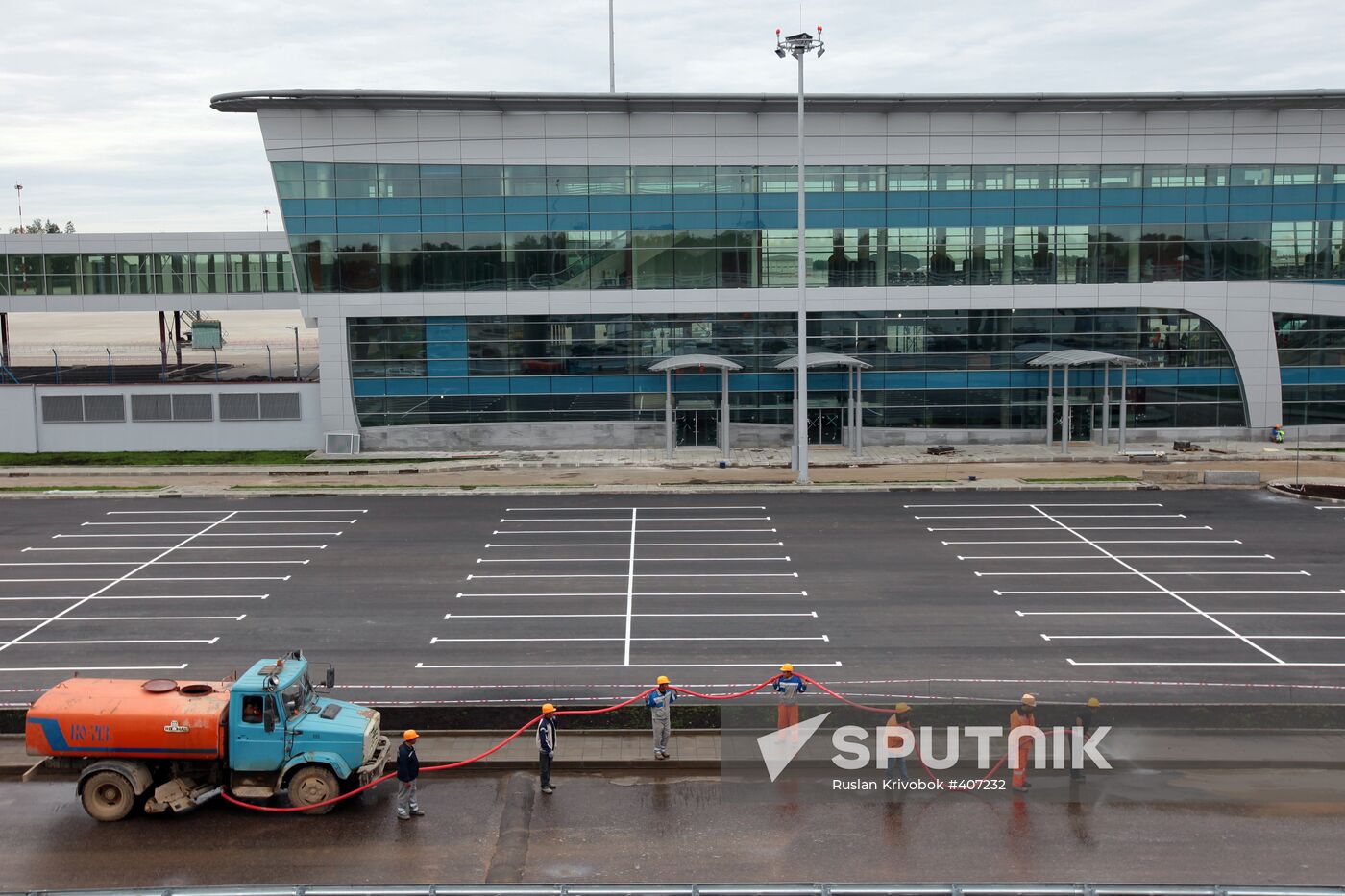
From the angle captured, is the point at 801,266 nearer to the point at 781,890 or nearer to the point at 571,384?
the point at 571,384

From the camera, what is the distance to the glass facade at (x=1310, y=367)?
5484 centimetres

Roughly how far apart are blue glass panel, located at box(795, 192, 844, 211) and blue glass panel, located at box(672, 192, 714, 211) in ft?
14.0

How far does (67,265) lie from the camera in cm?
5994

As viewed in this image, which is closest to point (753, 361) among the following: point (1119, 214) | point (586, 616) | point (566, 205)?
point (566, 205)

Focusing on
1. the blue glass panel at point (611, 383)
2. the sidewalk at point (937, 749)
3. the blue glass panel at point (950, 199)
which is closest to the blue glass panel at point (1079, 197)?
the blue glass panel at point (950, 199)

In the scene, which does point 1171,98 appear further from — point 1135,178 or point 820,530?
point 820,530

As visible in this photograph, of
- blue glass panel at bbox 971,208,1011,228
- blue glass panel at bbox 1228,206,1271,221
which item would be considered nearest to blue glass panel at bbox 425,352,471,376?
blue glass panel at bbox 971,208,1011,228

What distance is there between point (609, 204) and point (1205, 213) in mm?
25602

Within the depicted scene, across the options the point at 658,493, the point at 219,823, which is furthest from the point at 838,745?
the point at 658,493

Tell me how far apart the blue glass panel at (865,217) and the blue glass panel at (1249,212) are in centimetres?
1506

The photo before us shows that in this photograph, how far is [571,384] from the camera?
54.6 meters

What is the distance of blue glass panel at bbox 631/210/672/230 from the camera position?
175ft

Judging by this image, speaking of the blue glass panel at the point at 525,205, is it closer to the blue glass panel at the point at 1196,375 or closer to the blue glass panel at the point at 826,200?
the blue glass panel at the point at 826,200

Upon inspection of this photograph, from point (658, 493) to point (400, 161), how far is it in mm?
20097
